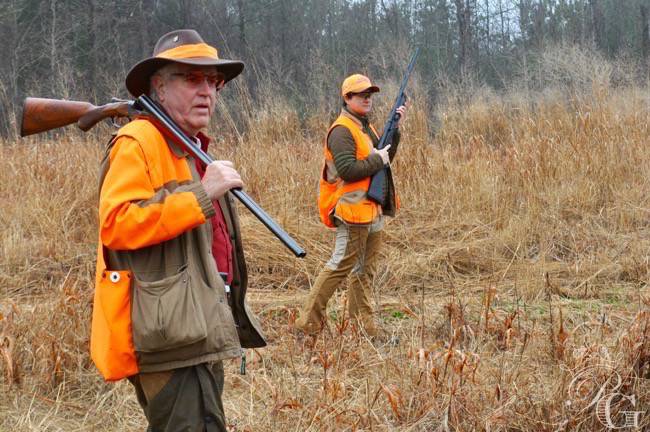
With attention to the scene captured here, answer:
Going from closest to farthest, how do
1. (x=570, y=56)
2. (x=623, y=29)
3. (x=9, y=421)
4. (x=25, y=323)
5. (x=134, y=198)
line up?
(x=134, y=198) < (x=9, y=421) < (x=25, y=323) < (x=570, y=56) < (x=623, y=29)

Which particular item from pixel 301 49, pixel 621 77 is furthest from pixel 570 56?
pixel 301 49

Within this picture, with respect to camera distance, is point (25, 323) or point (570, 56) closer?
point (25, 323)

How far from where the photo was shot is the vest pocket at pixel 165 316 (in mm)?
2082

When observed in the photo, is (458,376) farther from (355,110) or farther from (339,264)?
(355,110)

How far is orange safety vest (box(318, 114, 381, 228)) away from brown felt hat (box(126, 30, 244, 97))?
2.66m

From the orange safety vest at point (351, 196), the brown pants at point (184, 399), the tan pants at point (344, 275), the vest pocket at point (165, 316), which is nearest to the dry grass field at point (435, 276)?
the tan pants at point (344, 275)

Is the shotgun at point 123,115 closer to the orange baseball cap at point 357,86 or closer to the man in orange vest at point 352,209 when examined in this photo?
the man in orange vest at point 352,209

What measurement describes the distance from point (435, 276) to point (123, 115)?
4515 millimetres

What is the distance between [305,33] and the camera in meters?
27.8

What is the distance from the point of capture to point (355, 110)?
17.0 feet

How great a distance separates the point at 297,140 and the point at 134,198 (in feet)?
22.2

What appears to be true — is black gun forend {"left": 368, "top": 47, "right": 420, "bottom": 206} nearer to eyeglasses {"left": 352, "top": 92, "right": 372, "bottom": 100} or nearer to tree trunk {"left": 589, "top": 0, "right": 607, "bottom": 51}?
eyeglasses {"left": 352, "top": 92, "right": 372, "bottom": 100}

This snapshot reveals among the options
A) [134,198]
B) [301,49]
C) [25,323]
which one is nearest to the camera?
[134,198]

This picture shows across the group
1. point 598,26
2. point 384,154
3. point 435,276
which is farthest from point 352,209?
point 598,26
